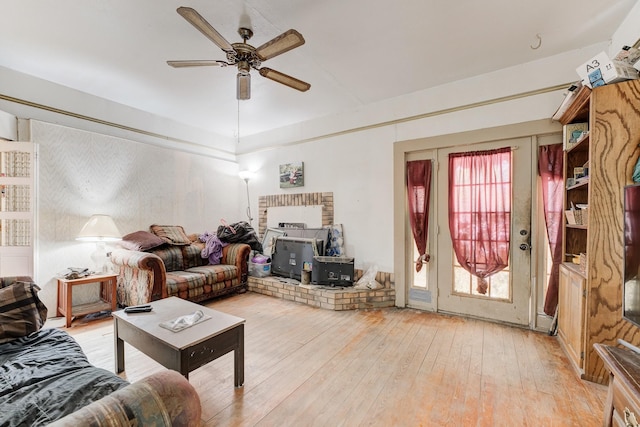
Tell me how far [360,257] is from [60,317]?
12.4 feet

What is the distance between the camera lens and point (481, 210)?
3070 millimetres

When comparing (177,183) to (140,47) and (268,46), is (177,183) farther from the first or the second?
(268,46)

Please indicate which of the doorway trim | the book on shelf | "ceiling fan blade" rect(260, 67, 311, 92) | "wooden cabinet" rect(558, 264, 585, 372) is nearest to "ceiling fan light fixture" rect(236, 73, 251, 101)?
"ceiling fan blade" rect(260, 67, 311, 92)

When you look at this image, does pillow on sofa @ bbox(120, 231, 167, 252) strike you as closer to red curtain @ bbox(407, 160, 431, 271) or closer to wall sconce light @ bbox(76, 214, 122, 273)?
wall sconce light @ bbox(76, 214, 122, 273)

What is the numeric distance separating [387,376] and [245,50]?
2.75 metres

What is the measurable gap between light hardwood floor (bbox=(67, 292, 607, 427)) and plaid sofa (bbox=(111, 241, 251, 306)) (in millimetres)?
519

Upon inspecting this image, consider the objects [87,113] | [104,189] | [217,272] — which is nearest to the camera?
[87,113]

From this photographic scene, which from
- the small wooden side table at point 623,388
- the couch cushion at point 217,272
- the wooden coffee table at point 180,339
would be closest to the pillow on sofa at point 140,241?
the couch cushion at point 217,272

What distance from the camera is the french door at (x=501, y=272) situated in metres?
2.86

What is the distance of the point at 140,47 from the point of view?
2.55 meters

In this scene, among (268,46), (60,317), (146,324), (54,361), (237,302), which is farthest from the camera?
(237,302)

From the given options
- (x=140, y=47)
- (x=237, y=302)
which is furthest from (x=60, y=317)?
(x=140, y=47)

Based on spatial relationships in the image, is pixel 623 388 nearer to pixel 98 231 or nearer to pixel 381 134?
pixel 381 134

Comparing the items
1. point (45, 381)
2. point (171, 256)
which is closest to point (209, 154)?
point (171, 256)
